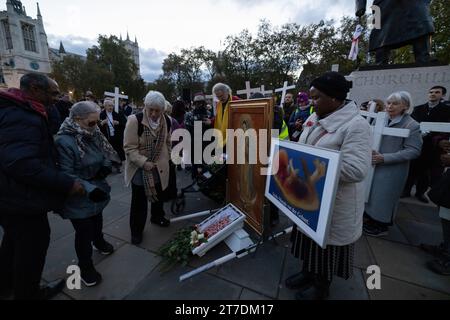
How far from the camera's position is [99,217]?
8.45ft

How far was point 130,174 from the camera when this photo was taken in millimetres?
2795

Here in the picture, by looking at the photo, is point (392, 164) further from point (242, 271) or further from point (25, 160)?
point (25, 160)

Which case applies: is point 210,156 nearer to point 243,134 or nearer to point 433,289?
point 243,134

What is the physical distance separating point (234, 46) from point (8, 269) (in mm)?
28008

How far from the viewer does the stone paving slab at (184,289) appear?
205 centimetres

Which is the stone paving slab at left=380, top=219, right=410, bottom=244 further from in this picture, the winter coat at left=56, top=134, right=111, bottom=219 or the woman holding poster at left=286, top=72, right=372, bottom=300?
the winter coat at left=56, top=134, right=111, bottom=219

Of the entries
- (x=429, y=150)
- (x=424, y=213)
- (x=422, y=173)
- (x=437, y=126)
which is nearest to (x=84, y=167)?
(x=437, y=126)

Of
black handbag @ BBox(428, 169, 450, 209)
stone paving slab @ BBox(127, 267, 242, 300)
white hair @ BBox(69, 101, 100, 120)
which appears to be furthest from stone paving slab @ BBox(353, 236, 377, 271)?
white hair @ BBox(69, 101, 100, 120)

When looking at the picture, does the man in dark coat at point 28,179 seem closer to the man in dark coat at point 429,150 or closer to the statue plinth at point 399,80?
the man in dark coat at point 429,150

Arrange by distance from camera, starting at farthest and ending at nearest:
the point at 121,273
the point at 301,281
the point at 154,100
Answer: the point at 154,100, the point at 121,273, the point at 301,281

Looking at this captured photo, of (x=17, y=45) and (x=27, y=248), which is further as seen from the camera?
(x=17, y=45)

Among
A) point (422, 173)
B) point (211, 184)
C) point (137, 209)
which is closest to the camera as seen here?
point (137, 209)

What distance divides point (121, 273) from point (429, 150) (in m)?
5.69
